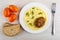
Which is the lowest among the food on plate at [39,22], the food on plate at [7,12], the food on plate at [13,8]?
the food on plate at [39,22]

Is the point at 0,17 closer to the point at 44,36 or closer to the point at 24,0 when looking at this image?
the point at 24,0

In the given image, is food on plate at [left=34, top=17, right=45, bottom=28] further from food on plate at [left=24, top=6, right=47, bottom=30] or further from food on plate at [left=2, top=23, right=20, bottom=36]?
food on plate at [left=2, top=23, right=20, bottom=36]

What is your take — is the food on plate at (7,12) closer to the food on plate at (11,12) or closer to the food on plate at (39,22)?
the food on plate at (11,12)

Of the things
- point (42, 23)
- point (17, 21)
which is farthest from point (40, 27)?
point (17, 21)

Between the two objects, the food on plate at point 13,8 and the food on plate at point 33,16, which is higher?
the food on plate at point 13,8

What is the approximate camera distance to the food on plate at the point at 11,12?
183cm

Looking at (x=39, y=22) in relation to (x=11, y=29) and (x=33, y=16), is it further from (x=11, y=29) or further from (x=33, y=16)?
(x=11, y=29)

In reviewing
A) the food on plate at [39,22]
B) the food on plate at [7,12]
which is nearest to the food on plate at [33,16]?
the food on plate at [39,22]

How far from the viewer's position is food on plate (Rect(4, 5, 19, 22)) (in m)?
1.83

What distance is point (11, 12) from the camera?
185 centimetres

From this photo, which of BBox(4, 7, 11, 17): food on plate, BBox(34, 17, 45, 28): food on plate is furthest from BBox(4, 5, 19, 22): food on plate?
BBox(34, 17, 45, 28): food on plate

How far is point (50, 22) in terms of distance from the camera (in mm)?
1870

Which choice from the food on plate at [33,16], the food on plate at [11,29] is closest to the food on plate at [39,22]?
the food on plate at [33,16]

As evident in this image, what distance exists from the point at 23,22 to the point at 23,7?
123 millimetres
